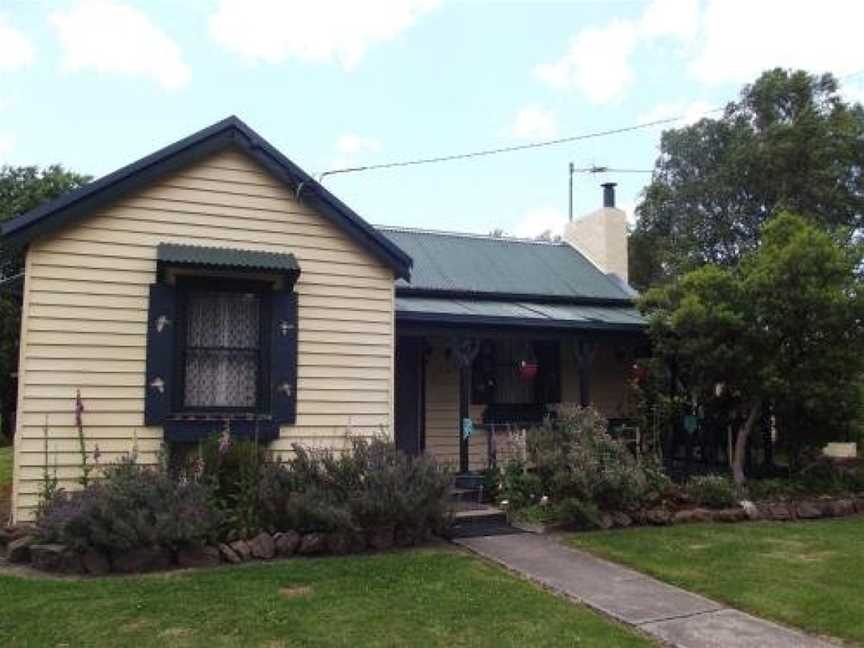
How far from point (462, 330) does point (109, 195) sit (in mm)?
4950

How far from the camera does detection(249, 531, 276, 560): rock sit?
7637mm

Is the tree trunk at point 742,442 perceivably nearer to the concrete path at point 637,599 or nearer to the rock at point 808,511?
the rock at point 808,511

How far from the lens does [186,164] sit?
923 centimetres

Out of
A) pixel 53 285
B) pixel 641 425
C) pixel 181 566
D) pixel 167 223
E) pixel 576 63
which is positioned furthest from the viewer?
pixel 576 63

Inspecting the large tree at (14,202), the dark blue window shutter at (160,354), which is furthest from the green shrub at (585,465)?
the large tree at (14,202)

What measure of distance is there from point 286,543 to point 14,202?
16079mm

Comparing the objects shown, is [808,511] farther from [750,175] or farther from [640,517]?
[750,175]

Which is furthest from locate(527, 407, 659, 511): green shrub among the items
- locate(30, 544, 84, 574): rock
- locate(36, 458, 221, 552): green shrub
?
Result: locate(30, 544, 84, 574): rock

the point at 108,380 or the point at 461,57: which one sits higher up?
the point at 461,57

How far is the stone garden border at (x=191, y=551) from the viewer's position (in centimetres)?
714

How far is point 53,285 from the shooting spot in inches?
335

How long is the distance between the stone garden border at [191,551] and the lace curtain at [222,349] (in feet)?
6.43

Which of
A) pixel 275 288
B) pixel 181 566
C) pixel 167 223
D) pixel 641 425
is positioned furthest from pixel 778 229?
pixel 181 566

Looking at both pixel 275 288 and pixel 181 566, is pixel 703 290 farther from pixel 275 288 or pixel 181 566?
pixel 181 566
